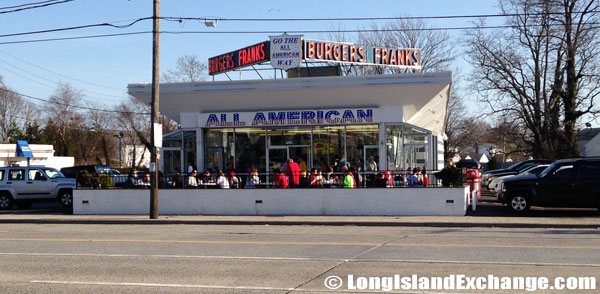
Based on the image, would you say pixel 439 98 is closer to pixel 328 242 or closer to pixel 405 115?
pixel 405 115

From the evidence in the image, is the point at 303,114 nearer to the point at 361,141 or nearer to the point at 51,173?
the point at 361,141

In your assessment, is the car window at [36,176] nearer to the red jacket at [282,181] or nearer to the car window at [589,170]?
the red jacket at [282,181]

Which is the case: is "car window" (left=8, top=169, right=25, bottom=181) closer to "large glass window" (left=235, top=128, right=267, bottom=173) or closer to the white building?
the white building

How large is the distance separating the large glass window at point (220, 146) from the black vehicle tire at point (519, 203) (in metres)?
12.8

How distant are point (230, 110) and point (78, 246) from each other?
14.4m

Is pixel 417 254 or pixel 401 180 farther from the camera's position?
pixel 401 180

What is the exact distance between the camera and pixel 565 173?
20078mm

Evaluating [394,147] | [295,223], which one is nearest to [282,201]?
[295,223]

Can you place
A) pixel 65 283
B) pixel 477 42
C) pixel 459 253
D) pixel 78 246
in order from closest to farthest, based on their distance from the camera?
pixel 65 283 < pixel 459 253 < pixel 78 246 < pixel 477 42

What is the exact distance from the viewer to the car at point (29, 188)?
2641 cm

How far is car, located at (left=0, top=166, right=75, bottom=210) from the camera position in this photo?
26.4m

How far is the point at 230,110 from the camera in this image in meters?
27.8

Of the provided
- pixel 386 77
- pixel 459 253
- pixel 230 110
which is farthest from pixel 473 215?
pixel 230 110

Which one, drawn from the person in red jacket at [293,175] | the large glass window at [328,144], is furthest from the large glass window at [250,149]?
the person in red jacket at [293,175]
